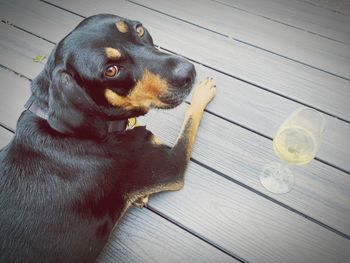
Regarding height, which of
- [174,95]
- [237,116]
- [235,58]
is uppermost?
[235,58]

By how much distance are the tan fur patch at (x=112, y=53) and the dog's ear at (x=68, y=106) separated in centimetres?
21

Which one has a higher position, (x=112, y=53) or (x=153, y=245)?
(x=112, y=53)

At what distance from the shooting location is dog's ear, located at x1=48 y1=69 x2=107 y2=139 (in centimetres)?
146

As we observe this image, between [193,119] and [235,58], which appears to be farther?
[235,58]

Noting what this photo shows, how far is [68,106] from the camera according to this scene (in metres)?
1.47

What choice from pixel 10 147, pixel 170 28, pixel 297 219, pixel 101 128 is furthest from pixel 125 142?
pixel 170 28

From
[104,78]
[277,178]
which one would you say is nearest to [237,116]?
[277,178]

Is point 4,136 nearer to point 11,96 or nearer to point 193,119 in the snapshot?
point 11,96

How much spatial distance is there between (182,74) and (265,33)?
1.35 meters

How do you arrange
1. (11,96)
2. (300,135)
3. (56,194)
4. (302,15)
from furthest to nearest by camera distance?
(302,15)
(11,96)
(300,135)
(56,194)

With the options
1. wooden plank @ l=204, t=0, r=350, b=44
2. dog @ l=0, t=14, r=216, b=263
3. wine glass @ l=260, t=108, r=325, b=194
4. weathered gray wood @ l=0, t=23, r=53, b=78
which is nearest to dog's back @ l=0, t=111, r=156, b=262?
dog @ l=0, t=14, r=216, b=263

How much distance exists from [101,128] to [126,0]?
1.86 metres

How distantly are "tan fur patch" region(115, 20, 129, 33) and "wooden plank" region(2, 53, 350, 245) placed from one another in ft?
2.33

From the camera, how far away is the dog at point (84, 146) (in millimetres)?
1416
